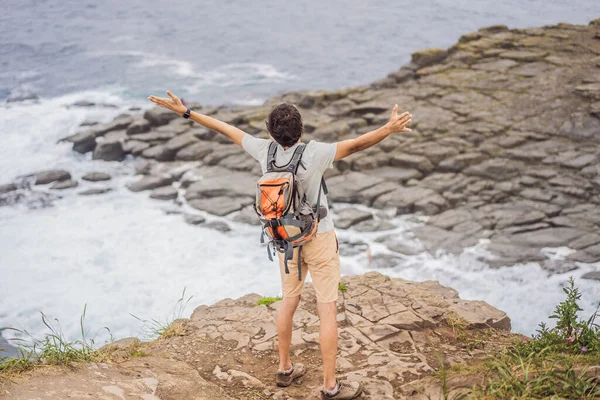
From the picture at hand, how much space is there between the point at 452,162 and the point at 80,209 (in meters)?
8.72

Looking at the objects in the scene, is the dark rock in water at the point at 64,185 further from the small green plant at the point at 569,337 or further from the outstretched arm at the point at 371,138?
the small green plant at the point at 569,337

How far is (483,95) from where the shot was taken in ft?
55.2

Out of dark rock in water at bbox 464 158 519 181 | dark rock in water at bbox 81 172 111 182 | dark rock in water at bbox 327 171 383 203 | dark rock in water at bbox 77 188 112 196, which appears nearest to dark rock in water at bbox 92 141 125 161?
dark rock in water at bbox 81 172 111 182

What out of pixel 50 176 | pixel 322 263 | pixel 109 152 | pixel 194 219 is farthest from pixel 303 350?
pixel 109 152

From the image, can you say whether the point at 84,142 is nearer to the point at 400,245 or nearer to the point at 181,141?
the point at 181,141

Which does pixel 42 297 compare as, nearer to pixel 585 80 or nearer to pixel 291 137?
pixel 291 137

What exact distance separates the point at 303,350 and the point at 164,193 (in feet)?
31.3

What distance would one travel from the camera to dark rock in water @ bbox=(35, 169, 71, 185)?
16031 millimetres

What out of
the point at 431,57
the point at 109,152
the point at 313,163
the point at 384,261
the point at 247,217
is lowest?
the point at 384,261

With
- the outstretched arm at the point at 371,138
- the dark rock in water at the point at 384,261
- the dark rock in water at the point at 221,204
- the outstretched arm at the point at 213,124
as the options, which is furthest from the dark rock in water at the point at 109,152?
the outstretched arm at the point at 371,138

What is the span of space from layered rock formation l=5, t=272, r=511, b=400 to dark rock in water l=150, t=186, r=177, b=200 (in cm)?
722

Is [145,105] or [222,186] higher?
[145,105]

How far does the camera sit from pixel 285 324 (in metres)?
5.11

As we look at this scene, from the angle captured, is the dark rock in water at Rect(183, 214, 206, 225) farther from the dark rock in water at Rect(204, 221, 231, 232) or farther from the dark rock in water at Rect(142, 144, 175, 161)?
the dark rock in water at Rect(142, 144, 175, 161)
